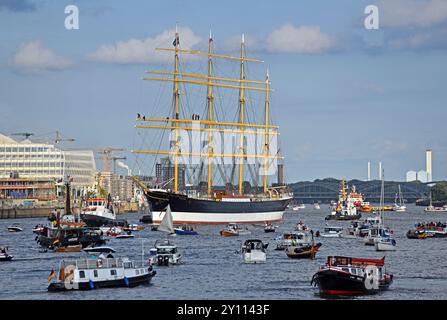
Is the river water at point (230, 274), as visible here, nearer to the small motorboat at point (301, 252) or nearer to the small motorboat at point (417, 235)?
the small motorboat at point (301, 252)

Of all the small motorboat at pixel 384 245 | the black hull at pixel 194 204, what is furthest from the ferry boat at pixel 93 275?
the black hull at pixel 194 204

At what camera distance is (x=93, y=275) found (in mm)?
62125

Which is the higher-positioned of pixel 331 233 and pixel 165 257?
pixel 331 233

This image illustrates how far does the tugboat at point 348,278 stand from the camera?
5878 cm

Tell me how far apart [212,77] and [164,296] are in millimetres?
137776

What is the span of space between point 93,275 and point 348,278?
16352 mm

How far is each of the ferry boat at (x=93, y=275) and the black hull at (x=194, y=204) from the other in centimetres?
10565

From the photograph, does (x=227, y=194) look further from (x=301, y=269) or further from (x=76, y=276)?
(x=76, y=276)

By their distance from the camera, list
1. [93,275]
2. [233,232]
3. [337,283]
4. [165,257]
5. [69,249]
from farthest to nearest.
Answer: [233,232], [69,249], [165,257], [93,275], [337,283]

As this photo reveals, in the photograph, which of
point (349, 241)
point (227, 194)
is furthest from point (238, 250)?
point (227, 194)

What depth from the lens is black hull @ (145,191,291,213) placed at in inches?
6698

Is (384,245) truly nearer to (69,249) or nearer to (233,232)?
(69,249)

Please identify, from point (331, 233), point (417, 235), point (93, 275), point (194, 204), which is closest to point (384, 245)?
point (417, 235)
